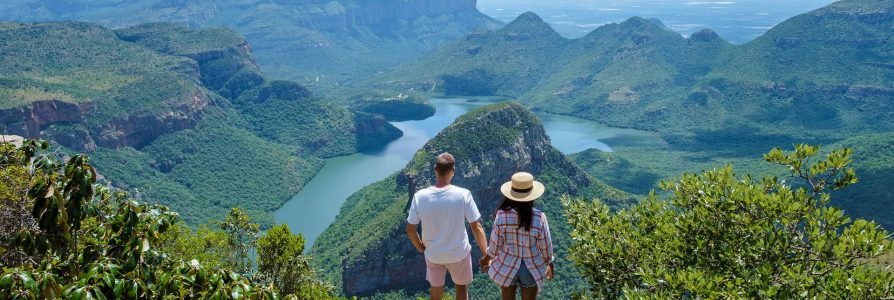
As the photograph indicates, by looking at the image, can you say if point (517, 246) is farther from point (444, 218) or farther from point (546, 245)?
point (444, 218)

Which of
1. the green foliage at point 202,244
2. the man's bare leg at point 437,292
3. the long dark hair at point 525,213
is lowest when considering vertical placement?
the green foliage at point 202,244

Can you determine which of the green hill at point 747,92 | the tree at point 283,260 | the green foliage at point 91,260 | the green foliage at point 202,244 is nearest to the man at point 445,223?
the green foliage at point 91,260

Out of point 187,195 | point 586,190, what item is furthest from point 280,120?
point 586,190

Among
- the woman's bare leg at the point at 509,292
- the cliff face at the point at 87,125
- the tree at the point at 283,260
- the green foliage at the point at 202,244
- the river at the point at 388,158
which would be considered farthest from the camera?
the river at the point at 388,158

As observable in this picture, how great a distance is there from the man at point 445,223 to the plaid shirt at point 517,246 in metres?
0.30

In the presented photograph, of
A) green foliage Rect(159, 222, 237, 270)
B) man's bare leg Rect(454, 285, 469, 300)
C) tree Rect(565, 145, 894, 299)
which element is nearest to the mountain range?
green foliage Rect(159, 222, 237, 270)

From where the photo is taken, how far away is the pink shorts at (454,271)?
9.75 metres

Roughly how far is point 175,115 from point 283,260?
88.0 metres

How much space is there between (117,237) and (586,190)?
2570 inches

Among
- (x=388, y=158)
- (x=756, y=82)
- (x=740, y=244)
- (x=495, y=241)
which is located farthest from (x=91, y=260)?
(x=756, y=82)

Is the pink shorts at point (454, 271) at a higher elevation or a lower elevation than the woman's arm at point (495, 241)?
lower

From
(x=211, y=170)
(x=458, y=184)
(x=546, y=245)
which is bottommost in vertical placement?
(x=211, y=170)

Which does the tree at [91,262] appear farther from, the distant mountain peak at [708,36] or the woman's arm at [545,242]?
the distant mountain peak at [708,36]

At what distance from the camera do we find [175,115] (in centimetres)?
9731
